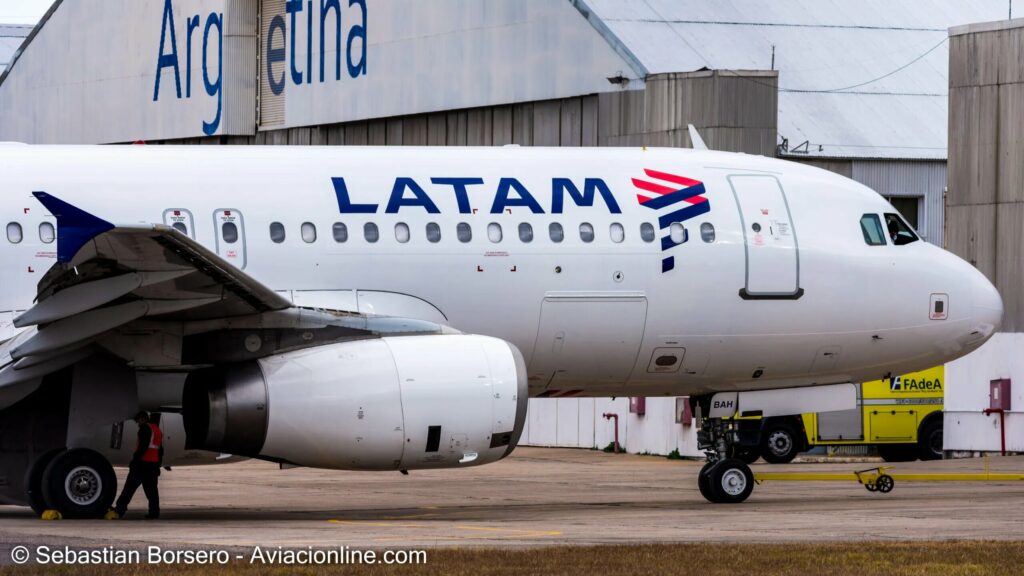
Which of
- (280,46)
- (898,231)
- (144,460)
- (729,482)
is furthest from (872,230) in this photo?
(280,46)

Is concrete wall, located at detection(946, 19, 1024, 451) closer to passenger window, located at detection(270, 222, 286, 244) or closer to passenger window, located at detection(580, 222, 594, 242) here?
passenger window, located at detection(580, 222, 594, 242)

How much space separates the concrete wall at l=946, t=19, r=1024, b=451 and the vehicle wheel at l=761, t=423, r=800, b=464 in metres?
3.20

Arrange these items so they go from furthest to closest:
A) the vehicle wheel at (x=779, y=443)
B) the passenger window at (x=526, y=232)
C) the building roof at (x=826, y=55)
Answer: the building roof at (x=826, y=55) < the vehicle wheel at (x=779, y=443) < the passenger window at (x=526, y=232)

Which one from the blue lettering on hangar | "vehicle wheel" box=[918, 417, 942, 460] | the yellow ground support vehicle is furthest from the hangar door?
the blue lettering on hangar

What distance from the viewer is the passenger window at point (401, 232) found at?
20047 mm

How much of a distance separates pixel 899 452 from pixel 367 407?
72.1 feet

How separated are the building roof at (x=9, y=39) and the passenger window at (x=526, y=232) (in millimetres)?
75031

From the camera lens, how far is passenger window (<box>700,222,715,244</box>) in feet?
69.6

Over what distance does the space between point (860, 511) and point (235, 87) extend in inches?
1415

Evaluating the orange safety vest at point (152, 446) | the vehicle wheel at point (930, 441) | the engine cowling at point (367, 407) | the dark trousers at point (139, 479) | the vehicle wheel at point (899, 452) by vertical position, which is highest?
the engine cowling at point (367, 407)

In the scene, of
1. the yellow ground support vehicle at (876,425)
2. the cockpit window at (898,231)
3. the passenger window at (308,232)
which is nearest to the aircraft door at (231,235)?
the passenger window at (308,232)

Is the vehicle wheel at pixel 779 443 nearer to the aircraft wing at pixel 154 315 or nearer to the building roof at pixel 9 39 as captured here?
the aircraft wing at pixel 154 315

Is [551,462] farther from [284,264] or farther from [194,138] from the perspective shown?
[194,138]

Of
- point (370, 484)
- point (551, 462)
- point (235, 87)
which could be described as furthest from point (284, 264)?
point (235, 87)
